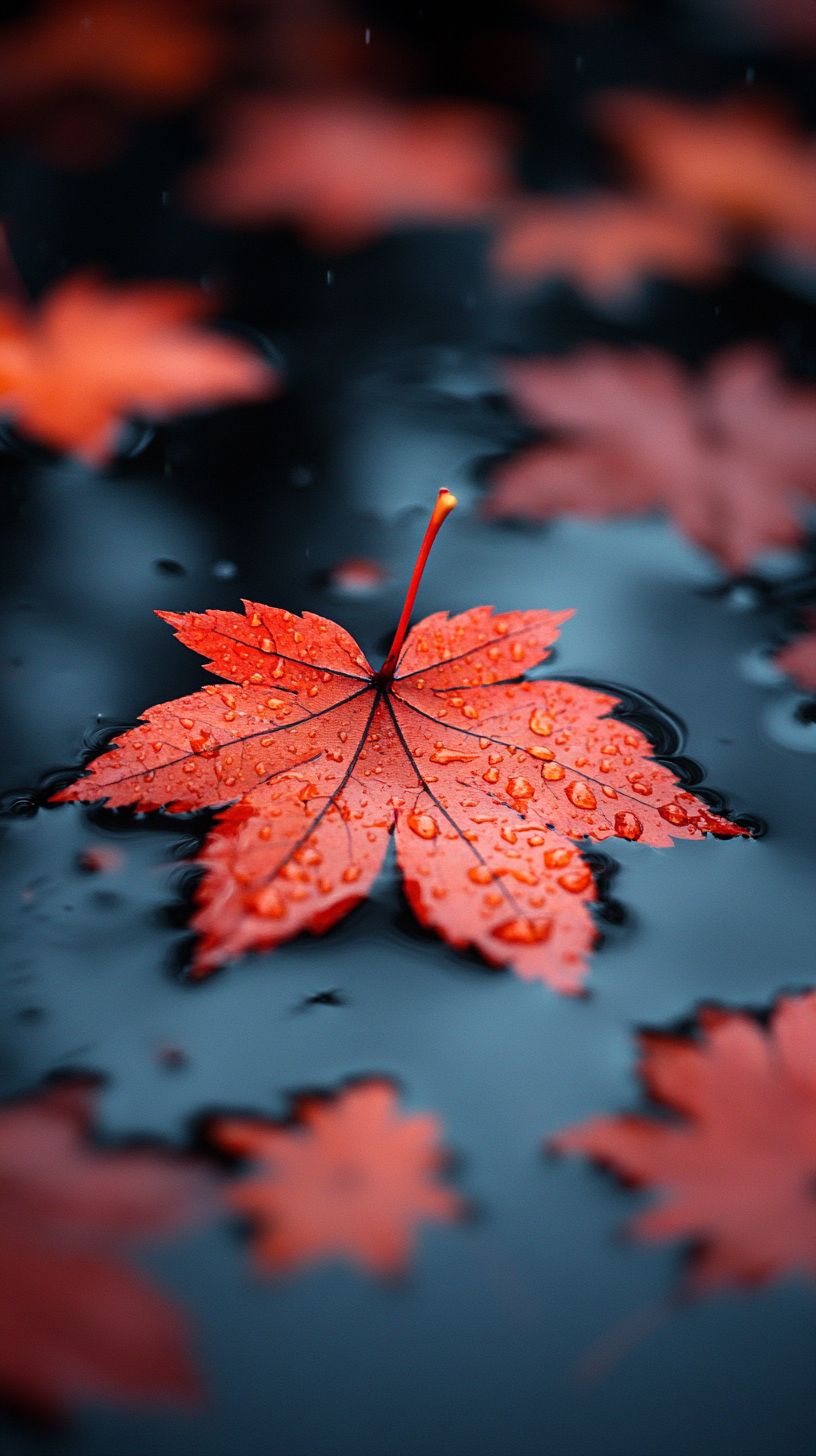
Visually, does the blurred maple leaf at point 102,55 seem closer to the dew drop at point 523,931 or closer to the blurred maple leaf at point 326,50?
the blurred maple leaf at point 326,50

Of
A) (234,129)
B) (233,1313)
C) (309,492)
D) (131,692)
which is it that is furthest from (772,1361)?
(234,129)

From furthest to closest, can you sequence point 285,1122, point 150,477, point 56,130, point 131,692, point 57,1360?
1. point 56,130
2. point 150,477
3. point 131,692
4. point 285,1122
5. point 57,1360

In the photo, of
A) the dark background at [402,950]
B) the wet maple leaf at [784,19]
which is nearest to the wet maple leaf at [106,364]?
the dark background at [402,950]

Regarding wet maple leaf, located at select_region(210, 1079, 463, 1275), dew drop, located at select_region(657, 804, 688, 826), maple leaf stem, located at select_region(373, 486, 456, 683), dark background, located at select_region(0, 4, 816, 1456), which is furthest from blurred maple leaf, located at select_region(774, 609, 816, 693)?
wet maple leaf, located at select_region(210, 1079, 463, 1275)

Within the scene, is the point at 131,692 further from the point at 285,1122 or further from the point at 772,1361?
the point at 772,1361

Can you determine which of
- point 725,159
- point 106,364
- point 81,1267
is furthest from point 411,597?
point 725,159

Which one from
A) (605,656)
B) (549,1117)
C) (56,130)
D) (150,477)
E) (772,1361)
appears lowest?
(772,1361)
